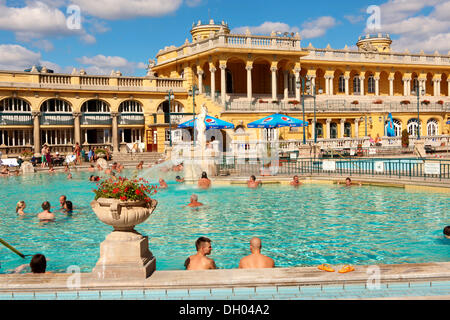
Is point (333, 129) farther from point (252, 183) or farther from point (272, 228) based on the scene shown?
point (272, 228)

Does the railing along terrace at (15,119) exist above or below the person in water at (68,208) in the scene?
above

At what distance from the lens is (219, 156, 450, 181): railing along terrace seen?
64.2 feet

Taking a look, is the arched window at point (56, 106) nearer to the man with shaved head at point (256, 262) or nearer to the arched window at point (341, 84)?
the arched window at point (341, 84)

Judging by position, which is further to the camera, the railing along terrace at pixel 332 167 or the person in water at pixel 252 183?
the person in water at pixel 252 183

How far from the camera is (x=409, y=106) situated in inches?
1841

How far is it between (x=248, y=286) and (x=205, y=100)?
3500 centimetres

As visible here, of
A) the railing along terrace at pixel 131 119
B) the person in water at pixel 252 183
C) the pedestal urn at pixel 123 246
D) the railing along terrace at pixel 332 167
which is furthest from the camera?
the railing along terrace at pixel 131 119

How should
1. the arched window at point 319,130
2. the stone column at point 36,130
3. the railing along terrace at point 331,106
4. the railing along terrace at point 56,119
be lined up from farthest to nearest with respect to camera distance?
the arched window at point 319,130
the railing along terrace at point 331,106
the railing along terrace at point 56,119
the stone column at point 36,130

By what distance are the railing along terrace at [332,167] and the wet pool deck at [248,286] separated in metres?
13.0

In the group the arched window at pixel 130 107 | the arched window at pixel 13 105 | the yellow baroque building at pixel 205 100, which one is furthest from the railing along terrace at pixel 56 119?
the arched window at pixel 130 107

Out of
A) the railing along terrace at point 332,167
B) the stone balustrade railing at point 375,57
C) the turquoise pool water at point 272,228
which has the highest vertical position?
the stone balustrade railing at point 375,57

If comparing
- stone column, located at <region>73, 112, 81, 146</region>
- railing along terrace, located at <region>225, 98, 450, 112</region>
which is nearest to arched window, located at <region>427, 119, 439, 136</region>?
railing along terrace, located at <region>225, 98, 450, 112</region>

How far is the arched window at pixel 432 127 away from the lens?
156 ft

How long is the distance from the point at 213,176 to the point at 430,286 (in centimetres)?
1680
